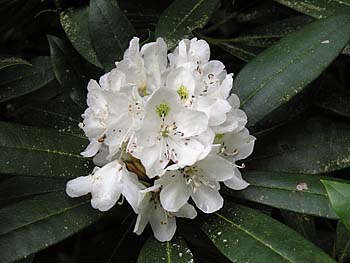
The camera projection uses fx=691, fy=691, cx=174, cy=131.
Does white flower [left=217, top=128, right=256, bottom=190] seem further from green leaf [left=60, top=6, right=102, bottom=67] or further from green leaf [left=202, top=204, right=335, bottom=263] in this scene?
green leaf [left=60, top=6, right=102, bottom=67]

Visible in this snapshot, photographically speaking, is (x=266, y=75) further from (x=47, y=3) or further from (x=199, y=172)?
(x=47, y=3)

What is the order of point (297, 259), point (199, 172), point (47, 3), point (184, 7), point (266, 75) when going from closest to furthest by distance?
1. point (297, 259)
2. point (199, 172)
3. point (266, 75)
4. point (184, 7)
5. point (47, 3)

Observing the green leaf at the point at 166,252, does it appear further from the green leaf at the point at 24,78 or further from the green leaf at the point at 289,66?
the green leaf at the point at 24,78

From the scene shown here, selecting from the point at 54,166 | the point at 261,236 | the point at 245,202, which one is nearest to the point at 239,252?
the point at 261,236

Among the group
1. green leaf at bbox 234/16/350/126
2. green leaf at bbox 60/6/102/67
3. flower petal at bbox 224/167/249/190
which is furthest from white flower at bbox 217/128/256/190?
green leaf at bbox 60/6/102/67

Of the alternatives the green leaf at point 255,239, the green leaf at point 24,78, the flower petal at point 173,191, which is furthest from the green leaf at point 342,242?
the green leaf at point 24,78

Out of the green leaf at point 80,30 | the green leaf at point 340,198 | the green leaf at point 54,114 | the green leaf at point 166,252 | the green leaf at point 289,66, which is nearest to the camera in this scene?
the green leaf at point 340,198
